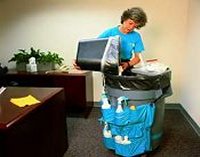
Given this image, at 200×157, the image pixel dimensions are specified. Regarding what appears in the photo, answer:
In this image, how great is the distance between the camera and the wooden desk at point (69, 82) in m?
3.58

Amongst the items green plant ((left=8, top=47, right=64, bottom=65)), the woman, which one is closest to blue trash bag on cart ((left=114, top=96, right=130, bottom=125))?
the woman

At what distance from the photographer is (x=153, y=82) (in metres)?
2.29

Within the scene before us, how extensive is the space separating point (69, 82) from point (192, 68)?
1703mm

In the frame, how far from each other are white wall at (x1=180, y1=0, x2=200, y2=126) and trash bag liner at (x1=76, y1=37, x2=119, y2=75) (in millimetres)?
1333

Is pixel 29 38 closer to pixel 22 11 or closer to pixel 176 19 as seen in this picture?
pixel 22 11

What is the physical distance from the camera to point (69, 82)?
3.60 meters

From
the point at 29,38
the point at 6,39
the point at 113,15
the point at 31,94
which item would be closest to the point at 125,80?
the point at 31,94

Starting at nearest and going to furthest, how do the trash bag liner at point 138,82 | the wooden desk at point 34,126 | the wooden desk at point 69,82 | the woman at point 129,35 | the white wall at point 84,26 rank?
the wooden desk at point 34,126 → the trash bag liner at point 138,82 → the woman at point 129,35 → the wooden desk at point 69,82 → the white wall at point 84,26

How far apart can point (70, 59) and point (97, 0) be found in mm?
1022

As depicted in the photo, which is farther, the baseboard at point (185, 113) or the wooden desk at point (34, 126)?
the baseboard at point (185, 113)

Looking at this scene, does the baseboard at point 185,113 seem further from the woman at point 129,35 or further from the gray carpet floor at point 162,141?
the woman at point 129,35

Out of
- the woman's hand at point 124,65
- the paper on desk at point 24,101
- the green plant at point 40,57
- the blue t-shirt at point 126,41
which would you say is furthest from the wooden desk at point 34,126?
the green plant at point 40,57

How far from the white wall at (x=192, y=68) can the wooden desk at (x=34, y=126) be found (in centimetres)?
170

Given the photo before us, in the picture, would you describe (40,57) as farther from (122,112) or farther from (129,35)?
(122,112)
